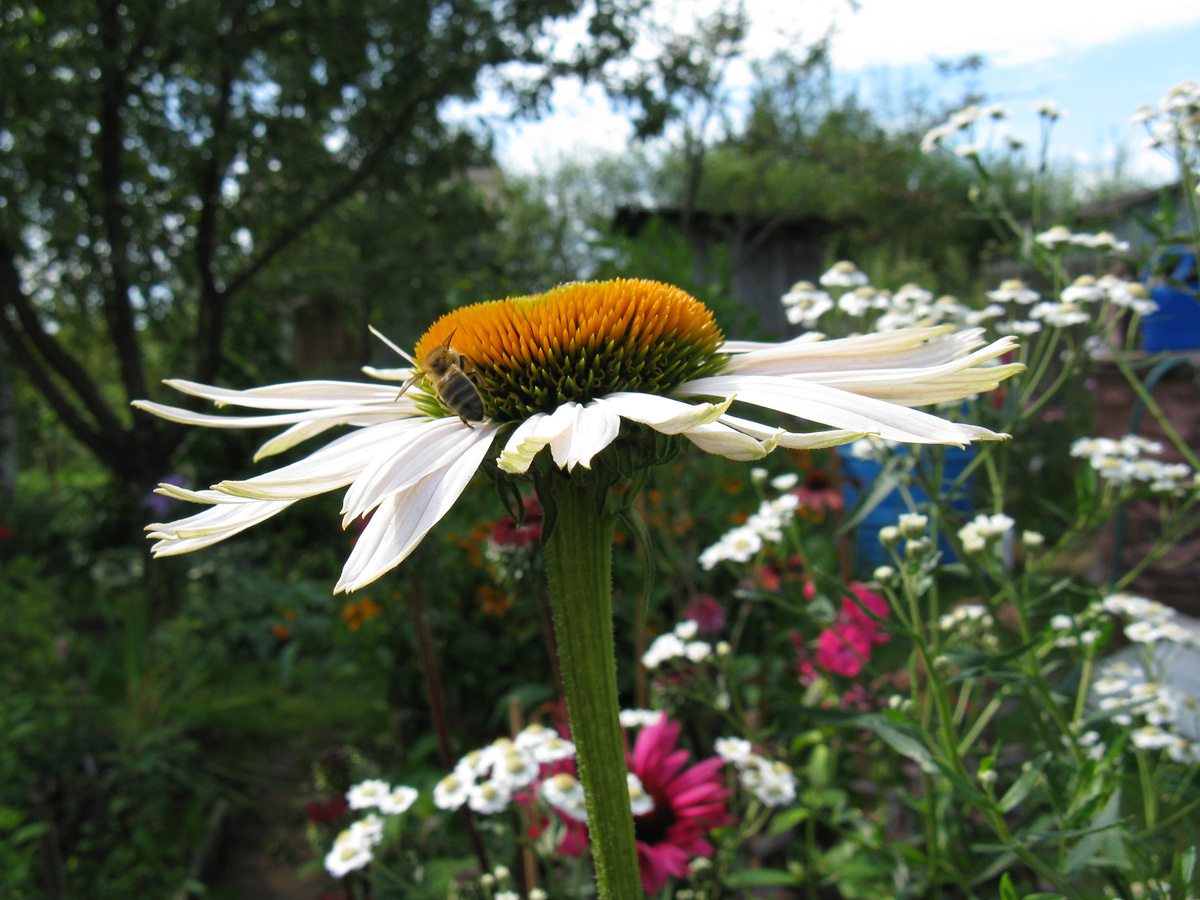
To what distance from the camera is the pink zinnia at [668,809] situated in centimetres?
100

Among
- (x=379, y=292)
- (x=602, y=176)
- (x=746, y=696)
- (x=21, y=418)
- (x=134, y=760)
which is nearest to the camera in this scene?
(x=746, y=696)

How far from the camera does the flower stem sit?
59cm

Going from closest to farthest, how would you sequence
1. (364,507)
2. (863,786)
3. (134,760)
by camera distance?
(364,507) < (863,786) < (134,760)

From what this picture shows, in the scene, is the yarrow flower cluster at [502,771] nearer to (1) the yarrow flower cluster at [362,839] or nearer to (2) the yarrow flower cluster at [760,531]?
(1) the yarrow flower cluster at [362,839]

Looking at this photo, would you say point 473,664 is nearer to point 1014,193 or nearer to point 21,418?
point 21,418

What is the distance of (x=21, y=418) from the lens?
7965 millimetres

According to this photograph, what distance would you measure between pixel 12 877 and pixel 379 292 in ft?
9.32

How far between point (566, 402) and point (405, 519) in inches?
7.2

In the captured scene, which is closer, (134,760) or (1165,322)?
(134,760)

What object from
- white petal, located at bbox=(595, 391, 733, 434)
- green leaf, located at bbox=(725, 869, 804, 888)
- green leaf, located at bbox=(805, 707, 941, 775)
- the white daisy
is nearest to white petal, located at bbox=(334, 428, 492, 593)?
the white daisy

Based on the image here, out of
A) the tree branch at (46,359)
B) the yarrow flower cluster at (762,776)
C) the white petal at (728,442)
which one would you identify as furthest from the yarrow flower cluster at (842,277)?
the tree branch at (46,359)

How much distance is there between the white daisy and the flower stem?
53mm

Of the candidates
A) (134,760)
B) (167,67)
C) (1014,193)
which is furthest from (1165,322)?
(1014,193)

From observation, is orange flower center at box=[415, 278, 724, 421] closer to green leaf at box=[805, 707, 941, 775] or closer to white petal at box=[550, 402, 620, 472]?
white petal at box=[550, 402, 620, 472]
